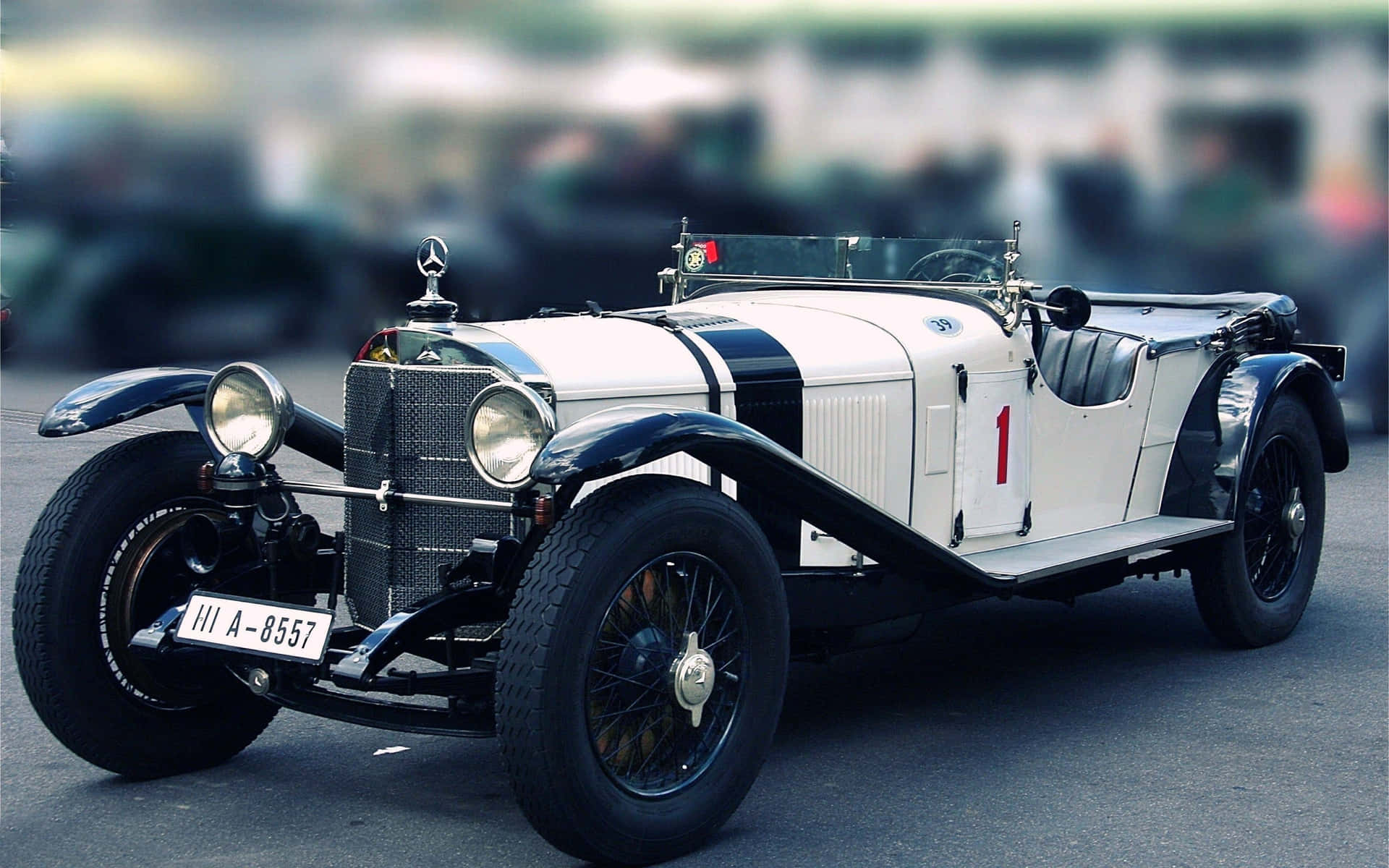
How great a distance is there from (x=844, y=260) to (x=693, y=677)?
205 cm

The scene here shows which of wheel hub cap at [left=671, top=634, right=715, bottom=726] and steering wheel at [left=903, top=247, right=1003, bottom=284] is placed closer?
wheel hub cap at [left=671, top=634, right=715, bottom=726]

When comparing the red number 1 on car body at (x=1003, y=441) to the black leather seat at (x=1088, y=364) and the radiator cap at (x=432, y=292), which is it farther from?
the radiator cap at (x=432, y=292)

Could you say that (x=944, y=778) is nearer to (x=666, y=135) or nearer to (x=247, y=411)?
(x=247, y=411)

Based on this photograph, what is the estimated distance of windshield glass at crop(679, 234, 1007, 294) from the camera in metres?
4.80

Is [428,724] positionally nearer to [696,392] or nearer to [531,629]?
[531,629]

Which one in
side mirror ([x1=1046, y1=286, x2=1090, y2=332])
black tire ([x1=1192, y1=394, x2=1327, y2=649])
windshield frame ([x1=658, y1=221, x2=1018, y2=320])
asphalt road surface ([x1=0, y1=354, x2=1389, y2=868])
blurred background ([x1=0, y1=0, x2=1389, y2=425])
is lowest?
asphalt road surface ([x1=0, y1=354, x2=1389, y2=868])

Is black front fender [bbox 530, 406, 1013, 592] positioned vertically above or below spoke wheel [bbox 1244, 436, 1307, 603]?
above

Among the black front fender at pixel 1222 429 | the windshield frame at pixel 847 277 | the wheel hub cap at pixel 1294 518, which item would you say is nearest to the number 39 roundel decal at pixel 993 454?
the windshield frame at pixel 847 277

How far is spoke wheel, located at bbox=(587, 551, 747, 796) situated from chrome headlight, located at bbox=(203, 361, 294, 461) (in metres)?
1.05

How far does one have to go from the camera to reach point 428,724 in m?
3.37

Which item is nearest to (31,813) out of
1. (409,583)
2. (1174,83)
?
(409,583)

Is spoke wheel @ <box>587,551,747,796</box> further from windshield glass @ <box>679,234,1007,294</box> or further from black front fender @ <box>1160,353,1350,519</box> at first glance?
black front fender @ <box>1160,353,1350,519</box>

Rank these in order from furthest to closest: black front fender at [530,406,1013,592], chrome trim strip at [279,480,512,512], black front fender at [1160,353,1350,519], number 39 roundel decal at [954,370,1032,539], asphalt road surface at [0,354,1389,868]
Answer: black front fender at [1160,353,1350,519], number 39 roundel decal at [954,370,1032,539], chrome trim strip at [279,480,512,512], asphalt road surface at [0,354,1389,868], black front fender at [530,406,1013,592]

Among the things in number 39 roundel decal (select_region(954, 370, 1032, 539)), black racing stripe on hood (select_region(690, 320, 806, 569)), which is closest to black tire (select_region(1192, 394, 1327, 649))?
number 39 roundel decal (select_region(954, 370, 1032, 539))
